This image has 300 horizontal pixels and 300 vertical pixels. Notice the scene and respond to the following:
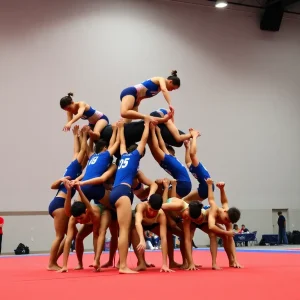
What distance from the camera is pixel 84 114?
25.7 feet

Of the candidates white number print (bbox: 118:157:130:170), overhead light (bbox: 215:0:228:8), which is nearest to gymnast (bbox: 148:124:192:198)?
white number print (bbox: 118:157:130:170)

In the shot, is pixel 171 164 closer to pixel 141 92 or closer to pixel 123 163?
pixel 123 163

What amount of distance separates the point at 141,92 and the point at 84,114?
3.48 feet

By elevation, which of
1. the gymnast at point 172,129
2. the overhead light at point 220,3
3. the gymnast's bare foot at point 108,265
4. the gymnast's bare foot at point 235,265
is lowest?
the gymnast's bare foot at point 108,265

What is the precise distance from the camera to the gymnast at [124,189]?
5.85 meters

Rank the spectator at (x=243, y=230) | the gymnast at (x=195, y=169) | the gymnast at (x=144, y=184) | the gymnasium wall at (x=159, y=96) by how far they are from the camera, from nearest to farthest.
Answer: the gymnast at (x=144, y=184)
the gymnast at (x=195, y=169)
the gymnasium wall at (x=159, y=96)
the spectator at (x=243, y=230)

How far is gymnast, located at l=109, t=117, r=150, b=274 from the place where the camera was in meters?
5.85

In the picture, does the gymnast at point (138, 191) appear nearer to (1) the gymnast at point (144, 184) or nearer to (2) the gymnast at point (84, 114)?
(1) the gymnast at point (144, 184)

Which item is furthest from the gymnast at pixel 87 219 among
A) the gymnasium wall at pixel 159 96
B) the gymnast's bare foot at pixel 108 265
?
the gymnasium wall at pixel 159 96

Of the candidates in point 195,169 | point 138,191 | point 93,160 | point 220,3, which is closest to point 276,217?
point 220,3

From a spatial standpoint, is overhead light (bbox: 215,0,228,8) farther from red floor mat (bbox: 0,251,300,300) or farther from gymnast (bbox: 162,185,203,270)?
red floor mat (bbox: 0,251,300,300)

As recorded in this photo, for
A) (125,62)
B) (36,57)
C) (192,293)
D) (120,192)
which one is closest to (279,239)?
(125,62)

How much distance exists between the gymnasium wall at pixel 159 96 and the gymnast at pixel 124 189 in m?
10.3

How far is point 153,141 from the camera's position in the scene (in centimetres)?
716
